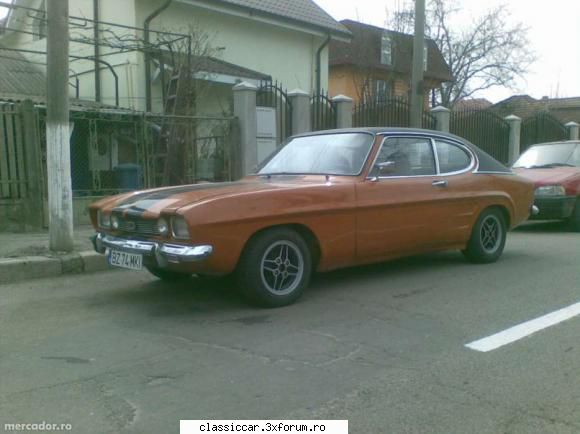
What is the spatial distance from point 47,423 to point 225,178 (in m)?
8.42

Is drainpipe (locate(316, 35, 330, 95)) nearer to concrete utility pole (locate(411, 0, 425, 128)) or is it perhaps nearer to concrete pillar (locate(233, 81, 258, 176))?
concrete utility pole (locate(411, 0, 425, 128))

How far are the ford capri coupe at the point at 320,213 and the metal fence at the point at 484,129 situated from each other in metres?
9.36

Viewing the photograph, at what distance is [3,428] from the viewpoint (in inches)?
115

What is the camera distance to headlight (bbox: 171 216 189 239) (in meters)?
4.58

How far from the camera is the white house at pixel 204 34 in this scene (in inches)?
583

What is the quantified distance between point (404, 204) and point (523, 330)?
1.89 m

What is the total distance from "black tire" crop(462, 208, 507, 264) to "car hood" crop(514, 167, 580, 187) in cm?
297

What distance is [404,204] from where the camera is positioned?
5891 mm

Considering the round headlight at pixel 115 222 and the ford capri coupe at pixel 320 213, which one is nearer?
the ford capri coupe at pixel 320 213

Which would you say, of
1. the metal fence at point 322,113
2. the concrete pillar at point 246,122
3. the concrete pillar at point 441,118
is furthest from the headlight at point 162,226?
the concrete pillar at point 441,118

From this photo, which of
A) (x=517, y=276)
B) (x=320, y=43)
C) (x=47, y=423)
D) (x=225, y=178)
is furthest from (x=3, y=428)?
(x=320, y=43)

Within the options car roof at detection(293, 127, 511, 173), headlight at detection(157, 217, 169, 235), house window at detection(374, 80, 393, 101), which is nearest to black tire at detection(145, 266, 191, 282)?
headlight at detection(157, 217, 169, 235)

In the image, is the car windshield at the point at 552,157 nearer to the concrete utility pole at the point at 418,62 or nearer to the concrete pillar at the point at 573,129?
the concrete utility pole at the point at 418,62

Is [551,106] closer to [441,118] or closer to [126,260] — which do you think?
[441,118]
